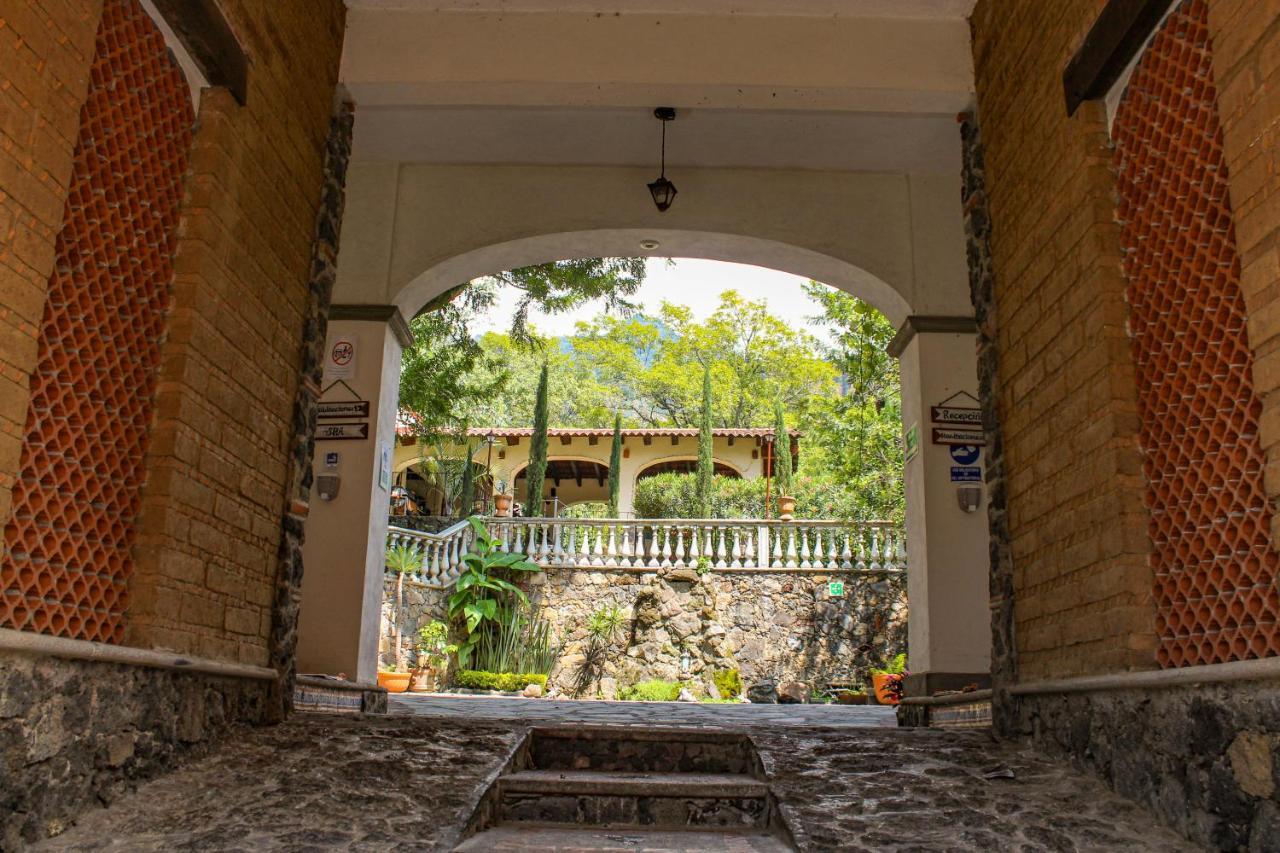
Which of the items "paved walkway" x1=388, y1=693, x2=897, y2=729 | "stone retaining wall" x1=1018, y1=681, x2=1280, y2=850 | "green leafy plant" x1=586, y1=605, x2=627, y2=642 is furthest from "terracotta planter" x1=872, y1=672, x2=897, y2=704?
"stone retaining wall" x1=1018, y1=681, x2=1280, y2=850

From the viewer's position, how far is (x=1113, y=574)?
373 centimetres

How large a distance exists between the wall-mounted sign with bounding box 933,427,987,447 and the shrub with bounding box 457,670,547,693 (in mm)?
7776

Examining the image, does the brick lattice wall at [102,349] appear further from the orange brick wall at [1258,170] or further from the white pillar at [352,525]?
the orange brick wall at [1258,170]

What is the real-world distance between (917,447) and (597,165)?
9.79ft

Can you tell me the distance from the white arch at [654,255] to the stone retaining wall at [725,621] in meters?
7.33

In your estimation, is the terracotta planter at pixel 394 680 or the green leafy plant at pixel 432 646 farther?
the green leafy plant at pixel 432 646

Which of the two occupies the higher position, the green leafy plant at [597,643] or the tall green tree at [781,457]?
the tall green tree at [781,457]

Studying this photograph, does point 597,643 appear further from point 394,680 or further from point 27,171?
point 27,171

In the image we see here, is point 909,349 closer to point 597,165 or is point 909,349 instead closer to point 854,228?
point 854,228

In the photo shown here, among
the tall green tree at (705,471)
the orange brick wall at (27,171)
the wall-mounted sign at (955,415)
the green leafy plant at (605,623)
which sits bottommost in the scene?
the green leafy plant at (605,623)

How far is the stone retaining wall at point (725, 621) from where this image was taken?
46.5 feet

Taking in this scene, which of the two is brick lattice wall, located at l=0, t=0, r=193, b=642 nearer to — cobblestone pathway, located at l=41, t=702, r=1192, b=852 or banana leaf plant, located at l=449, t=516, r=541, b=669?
cobblestone pathway, located at l=41, t=702, r=1192, b=852

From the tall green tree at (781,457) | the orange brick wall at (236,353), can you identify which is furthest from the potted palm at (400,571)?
the tall green tree at (781,457)

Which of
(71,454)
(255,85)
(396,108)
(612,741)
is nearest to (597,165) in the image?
(396,108)
